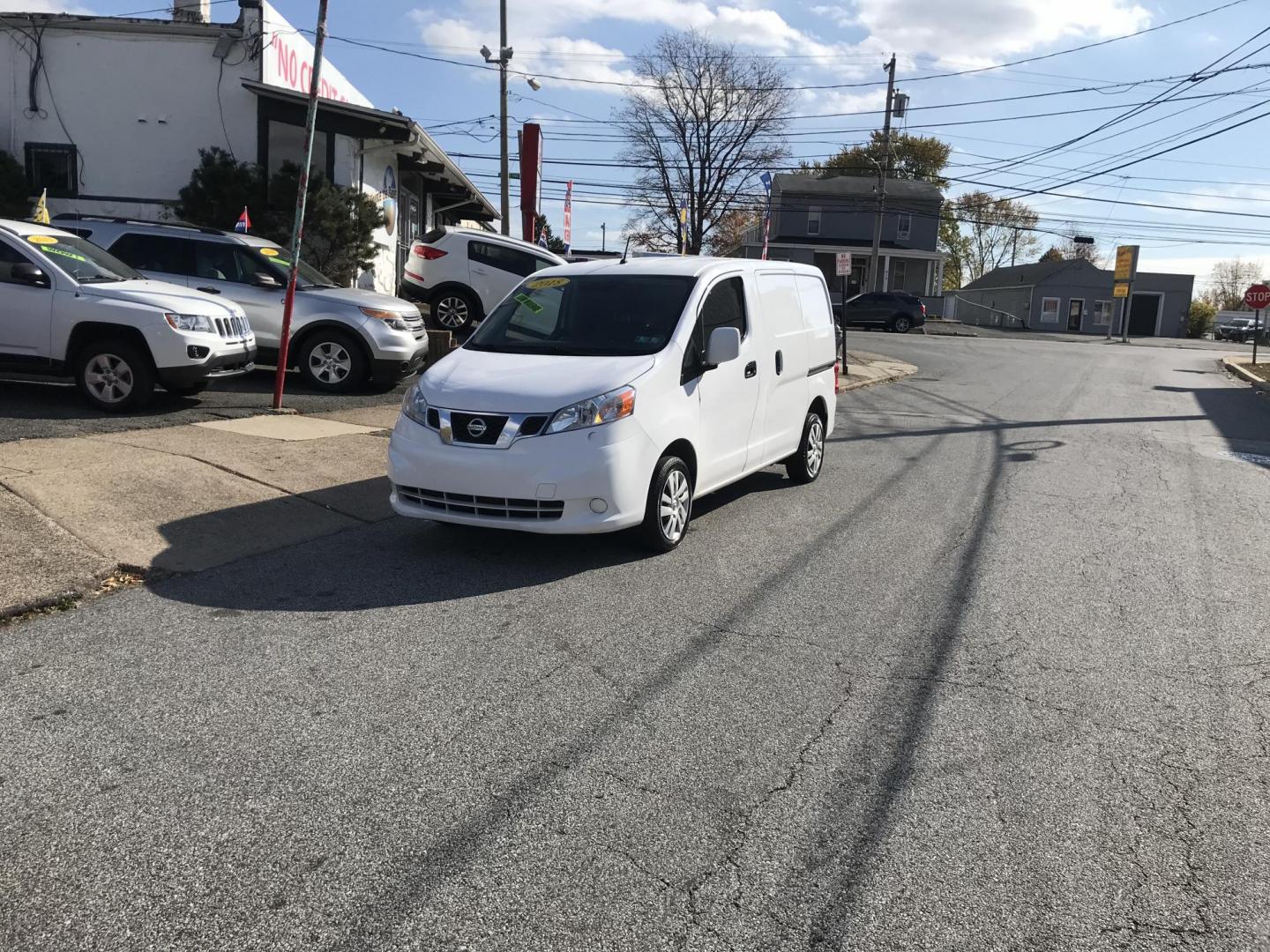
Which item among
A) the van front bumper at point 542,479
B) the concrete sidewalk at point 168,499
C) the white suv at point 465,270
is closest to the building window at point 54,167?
the white suv at point 465,270

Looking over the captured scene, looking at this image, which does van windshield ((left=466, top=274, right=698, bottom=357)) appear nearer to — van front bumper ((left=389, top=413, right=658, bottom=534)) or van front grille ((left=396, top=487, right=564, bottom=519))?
van front bumper ((left=389, top=413, right=658, bottom=534))

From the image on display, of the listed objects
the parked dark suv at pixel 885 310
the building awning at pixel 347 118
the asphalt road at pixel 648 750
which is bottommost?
the asphalt road at pixel 648 750

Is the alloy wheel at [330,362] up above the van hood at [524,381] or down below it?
below

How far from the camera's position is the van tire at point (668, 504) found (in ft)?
21.7

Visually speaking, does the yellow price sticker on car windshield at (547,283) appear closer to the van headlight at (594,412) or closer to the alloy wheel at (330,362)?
the van headlight at (594,412)

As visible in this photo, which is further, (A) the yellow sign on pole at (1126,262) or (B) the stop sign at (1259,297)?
(A) the yellow sign on pole at (1126,262)

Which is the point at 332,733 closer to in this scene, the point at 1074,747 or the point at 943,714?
the point at 943,714

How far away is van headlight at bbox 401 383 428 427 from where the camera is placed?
6.55 metres

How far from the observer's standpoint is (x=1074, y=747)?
4.17m

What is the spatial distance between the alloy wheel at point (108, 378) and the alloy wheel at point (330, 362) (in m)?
2.82

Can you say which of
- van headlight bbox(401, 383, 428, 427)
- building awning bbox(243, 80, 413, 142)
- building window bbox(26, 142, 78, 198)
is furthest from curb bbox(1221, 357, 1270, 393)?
building window bbox(26, 142, 78, 198)

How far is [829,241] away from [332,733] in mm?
57832

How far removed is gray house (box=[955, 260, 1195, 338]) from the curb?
32.7m

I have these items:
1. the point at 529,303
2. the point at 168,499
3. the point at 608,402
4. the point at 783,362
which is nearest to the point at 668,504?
the point at 608,402
